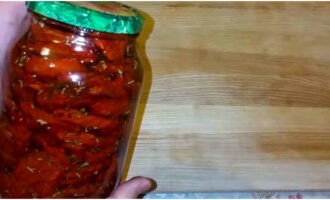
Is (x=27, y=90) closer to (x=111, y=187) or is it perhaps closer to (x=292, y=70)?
(x=111, y=187)

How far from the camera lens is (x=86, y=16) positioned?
429mm

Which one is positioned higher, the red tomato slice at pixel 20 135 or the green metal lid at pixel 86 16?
the green metal lid at pixel 86 16

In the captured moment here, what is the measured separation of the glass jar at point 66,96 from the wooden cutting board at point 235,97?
0.21 m

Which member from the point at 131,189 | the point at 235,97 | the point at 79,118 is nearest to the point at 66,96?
the point at 79,118

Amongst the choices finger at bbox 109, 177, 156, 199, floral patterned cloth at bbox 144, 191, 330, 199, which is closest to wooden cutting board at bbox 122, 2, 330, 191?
floral patterned cloth at bbox 144, 191, 330, 199

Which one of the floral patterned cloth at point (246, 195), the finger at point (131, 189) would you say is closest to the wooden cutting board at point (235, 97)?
the floral patterned cloth at point (246, 195)

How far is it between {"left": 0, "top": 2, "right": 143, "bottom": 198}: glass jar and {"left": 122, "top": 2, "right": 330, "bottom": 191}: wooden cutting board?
21 cm

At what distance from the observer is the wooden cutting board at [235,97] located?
68 cm

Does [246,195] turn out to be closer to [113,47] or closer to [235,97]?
[235,97]

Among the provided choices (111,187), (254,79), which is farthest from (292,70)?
(111,187)

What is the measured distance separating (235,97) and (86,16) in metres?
0.32

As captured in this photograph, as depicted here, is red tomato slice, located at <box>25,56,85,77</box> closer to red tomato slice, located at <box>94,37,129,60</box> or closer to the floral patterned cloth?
red tomato slice, located at <box>94,37,129,60</box>

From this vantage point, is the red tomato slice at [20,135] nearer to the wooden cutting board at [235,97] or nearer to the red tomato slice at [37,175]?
the red tomato slice at [37,175]

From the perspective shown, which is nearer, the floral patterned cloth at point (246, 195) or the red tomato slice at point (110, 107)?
the red tomato slice at point (110, 107)
